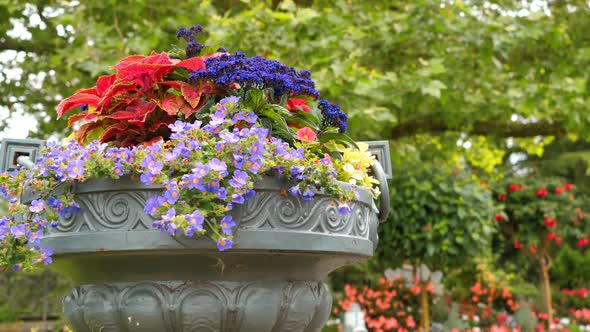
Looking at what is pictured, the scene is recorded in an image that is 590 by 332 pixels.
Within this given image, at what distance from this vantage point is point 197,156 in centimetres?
145

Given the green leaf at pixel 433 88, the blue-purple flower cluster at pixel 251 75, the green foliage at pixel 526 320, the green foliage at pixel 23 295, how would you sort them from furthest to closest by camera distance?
1. the green foliage at pixel 23 295
2. the green foliage at pixel 526 320
3. the green leaf at pixel 433 88
4. the blue-purple flower cluster at pixel 251 75

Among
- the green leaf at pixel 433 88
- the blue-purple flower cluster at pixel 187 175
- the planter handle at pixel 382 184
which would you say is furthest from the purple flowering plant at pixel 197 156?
the green leaf at pixel 433 88

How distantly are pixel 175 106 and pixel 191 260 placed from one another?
48cm

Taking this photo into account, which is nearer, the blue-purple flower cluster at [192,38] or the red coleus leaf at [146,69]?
the red coleus leaf at [146,69]

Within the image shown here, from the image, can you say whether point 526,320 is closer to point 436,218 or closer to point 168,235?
point 436,218

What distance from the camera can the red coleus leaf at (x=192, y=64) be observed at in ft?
5.94

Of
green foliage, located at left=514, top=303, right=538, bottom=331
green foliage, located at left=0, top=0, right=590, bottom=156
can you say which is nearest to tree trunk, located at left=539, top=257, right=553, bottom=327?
green foliage, located at left=514, top=303, right=538, bottom=331

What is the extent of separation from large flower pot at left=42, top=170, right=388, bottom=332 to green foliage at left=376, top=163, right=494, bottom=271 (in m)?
4.29

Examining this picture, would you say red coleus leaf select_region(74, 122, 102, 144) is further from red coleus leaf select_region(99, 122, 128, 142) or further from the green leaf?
the green leaf

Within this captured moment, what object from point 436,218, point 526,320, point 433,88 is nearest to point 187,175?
point 433,88

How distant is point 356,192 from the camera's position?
166 cm

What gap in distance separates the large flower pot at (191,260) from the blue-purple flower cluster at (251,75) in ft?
1.04

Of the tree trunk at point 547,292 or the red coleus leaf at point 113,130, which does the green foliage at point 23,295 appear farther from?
the red coleus leaf at point 113,130

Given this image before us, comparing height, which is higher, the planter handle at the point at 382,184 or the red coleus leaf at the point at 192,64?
the red coleus leaf at the point at 192,64
